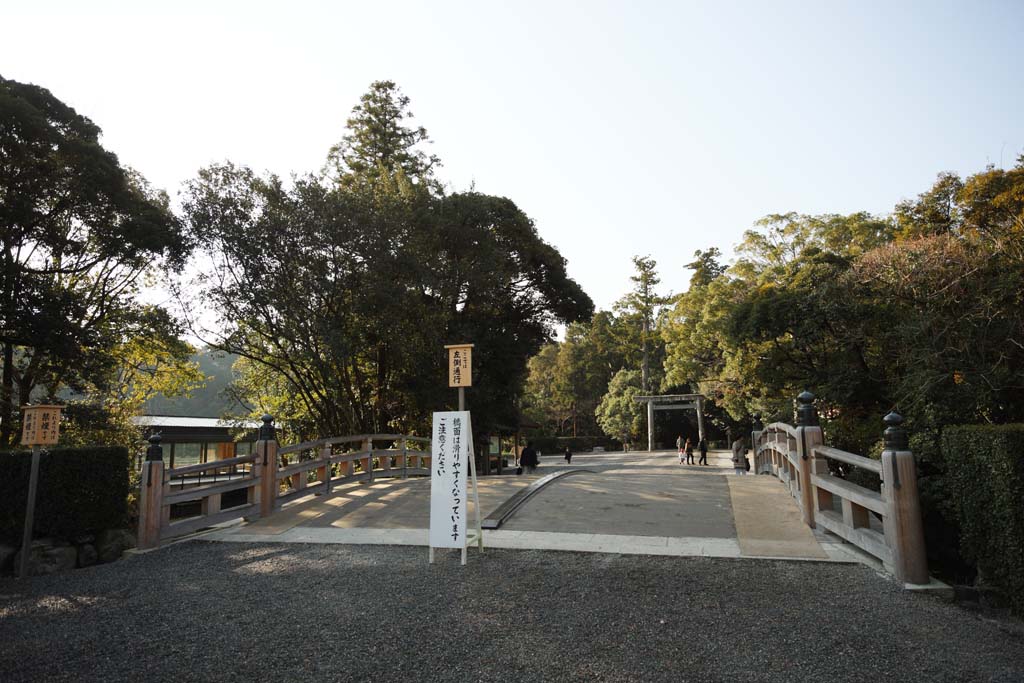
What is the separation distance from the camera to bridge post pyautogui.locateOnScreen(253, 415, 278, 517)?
303 inches

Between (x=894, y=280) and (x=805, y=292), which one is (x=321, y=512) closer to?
(x=894, y=280)

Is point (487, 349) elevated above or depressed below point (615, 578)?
above

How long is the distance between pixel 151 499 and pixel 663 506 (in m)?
5.88

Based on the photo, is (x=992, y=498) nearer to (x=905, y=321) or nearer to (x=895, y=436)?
(x=895, y=436)

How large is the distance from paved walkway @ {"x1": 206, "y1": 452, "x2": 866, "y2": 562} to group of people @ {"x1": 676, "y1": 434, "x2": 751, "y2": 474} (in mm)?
7197

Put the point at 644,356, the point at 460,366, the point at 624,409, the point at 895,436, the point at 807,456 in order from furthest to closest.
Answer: the point at 644,356 → the point at 624,409 → the point at 807,456 → the point at 460,366 → the point at 895,436

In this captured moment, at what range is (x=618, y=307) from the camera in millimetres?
38344

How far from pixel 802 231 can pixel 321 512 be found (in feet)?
74.1

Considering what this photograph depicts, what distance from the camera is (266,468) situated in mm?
7770

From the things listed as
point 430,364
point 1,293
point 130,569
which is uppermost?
point 1,293

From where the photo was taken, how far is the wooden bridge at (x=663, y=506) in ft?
14.6

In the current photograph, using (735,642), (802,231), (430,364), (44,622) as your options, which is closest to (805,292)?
(430,364)

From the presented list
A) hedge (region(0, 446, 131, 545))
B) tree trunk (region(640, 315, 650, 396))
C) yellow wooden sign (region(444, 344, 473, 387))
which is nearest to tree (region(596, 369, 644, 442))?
tree trunk (region(640, 315, 650, 396))

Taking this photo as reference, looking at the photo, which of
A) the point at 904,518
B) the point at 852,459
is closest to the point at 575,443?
the point at 852,459
